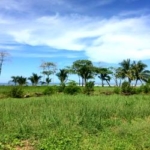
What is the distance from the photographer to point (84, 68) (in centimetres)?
5831

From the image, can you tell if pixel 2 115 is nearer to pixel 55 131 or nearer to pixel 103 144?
pixel 55 131

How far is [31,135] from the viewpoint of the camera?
6.93 meters

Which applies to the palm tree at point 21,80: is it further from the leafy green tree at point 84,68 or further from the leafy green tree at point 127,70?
the leafy green tree at point 127,70

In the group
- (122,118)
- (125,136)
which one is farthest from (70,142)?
(122,118)

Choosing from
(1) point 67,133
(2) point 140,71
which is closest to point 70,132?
(1) point 67,133

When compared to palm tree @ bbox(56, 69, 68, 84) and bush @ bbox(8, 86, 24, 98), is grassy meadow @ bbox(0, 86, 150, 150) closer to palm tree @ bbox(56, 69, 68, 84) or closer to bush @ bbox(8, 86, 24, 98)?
bush @ bbox(8, 86, 24, 98)

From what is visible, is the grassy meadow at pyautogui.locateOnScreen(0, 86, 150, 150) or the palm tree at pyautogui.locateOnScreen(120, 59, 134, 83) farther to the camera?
the palm tree at pyautogui.locateOnScreen(120, 59, 134, 83)

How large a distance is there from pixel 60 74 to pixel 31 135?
50.5 m

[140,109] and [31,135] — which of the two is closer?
[31,135]

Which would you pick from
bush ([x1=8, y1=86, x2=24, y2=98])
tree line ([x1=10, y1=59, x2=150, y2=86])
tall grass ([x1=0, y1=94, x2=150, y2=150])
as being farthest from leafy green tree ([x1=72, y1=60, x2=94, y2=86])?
tall grass ([x1=0, y1=94, x2=150, y2=150])

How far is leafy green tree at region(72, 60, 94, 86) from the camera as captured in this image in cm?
5838

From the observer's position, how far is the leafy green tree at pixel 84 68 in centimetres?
5838

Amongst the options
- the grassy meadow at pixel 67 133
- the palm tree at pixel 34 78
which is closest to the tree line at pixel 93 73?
the palm tree at pixel 34 78

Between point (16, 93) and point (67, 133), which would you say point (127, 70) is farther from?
point (67, 133)
